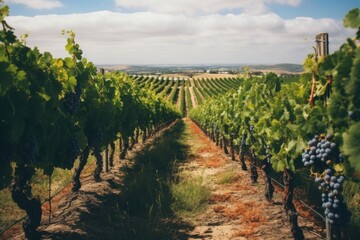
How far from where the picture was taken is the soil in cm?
600

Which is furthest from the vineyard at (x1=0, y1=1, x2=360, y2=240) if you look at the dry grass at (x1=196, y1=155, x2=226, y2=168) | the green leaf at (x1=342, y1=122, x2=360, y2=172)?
→ the dry grass at (x1=196, y1=155, x2=226, y2=168)

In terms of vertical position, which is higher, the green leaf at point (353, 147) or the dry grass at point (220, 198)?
the green leaf at point (353, 147)

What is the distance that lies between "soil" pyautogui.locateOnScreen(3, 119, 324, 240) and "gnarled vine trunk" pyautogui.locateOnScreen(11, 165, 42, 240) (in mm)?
257

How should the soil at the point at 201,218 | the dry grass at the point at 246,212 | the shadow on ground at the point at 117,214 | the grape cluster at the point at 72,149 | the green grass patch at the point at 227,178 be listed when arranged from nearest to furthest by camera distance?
1. the grape cluster at the point at 72,149
2. the shadow on ground at the point at 117,214
3. the soil at the point at 201,218
4. the dry grass at the point at 246,212
5. the green grass patch at the point at 227,178

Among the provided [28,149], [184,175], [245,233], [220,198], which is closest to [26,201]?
[28,149]

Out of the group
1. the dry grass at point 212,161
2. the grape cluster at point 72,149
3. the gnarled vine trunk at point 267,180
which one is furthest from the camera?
the dry grass at point 212,161

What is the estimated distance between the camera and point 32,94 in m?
4.55

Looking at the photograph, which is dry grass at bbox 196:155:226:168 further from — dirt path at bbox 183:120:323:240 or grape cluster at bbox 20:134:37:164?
grape cluster at bbox 20:134:37:164

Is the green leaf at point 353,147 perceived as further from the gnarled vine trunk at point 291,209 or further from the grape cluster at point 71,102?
the grape cluster at point 71,102

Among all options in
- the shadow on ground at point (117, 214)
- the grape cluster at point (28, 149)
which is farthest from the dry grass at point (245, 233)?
the grape cluster at point (28, 149)

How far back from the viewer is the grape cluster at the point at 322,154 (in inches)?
138

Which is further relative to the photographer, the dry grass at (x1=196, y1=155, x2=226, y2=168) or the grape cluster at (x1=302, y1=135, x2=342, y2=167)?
the dry grass at (x1=196, y1=155, x2=226, y2=168)

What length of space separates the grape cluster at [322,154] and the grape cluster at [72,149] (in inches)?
139

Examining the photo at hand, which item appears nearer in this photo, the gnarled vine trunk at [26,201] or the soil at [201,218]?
the gnarled vine trunk at [26,201]
